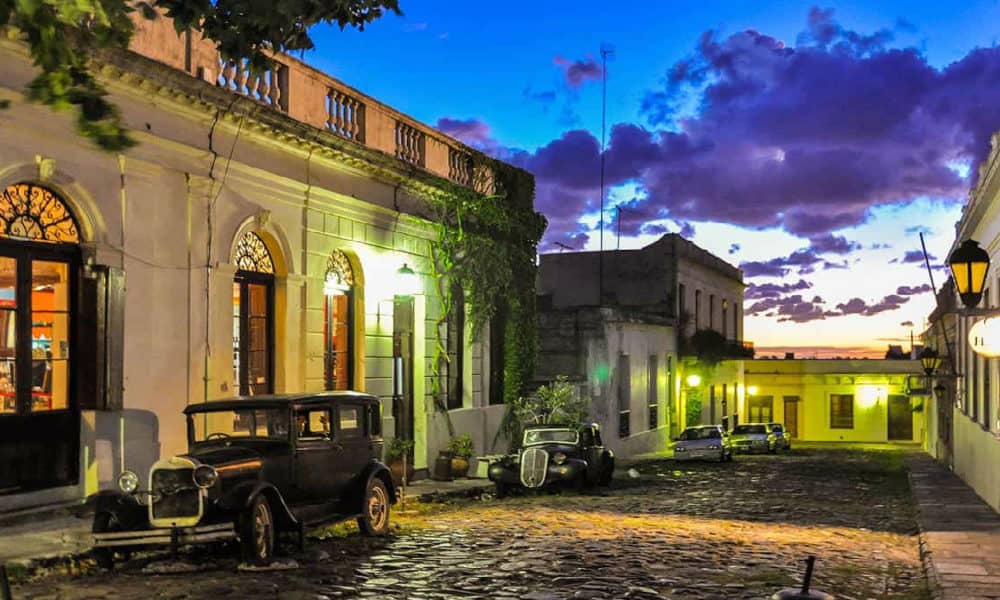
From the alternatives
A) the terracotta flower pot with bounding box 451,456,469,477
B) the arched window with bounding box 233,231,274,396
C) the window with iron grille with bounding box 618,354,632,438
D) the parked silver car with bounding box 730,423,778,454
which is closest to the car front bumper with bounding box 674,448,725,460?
the window with iron grille with bounding box 618,354,632,438

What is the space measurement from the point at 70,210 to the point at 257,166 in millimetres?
3659

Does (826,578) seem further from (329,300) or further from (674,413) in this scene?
(674,413)

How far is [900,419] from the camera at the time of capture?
191ft

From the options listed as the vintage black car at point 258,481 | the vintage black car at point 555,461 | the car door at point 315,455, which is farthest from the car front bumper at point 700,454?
the car door at point 315,455

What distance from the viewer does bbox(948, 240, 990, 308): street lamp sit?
1294 cm

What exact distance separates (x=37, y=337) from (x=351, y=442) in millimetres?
3738

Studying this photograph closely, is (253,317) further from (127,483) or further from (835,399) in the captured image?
(835,399)

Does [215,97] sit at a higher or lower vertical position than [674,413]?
higher

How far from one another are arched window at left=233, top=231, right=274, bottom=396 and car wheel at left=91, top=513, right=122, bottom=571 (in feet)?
18.5

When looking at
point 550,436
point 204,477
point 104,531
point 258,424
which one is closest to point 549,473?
point 550,436

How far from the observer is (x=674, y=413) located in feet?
138

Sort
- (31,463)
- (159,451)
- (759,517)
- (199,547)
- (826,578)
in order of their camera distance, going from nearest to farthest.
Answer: (826,578), (199,547), (31,463), (159,451), (759,517)

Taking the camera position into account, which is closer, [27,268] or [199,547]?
[199,547]

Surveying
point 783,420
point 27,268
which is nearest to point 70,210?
point 27,268
